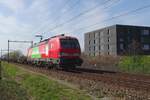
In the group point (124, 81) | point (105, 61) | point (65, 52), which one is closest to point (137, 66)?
point (65, 52)

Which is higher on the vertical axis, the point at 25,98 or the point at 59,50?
the point at 59,50

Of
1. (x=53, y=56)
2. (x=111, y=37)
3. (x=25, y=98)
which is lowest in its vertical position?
(x=25, y=98)

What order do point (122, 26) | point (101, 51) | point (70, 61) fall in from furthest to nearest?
point (101, 51)
point (122, 26)
point (70, 61)

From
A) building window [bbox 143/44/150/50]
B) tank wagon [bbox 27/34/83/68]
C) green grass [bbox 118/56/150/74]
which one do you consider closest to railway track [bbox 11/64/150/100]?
tank wagon [bbox 27/34/83/68]

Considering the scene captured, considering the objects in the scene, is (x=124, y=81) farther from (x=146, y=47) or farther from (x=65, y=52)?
(x=146, y=47)

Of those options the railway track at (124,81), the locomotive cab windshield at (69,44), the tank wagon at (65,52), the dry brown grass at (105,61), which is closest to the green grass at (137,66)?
the dry brown grass at (105,61)

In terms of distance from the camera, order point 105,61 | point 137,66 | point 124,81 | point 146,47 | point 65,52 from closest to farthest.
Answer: point 124,81
point 65,52
point 137,66
point 105,61
point 146,47

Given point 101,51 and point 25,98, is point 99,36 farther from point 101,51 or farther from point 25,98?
point 25,98

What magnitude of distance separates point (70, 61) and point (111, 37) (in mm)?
66309

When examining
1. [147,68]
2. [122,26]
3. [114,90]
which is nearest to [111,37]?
[122,26]

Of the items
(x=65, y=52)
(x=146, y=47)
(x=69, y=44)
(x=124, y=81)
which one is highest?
(x=146, y=47)

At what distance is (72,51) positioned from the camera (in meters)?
29.9

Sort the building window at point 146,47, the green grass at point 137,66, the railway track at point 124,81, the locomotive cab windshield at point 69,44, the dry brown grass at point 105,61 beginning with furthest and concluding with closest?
the building window at point 146,47, the dry brown grass at point 105,61, the green grass at point 137,66, the locomotive cab windshield at point 69,44, the railway track at point 124,81

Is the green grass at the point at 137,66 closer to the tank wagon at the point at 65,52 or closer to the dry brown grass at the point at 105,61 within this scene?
the dry brown grass at the point at 105,61
